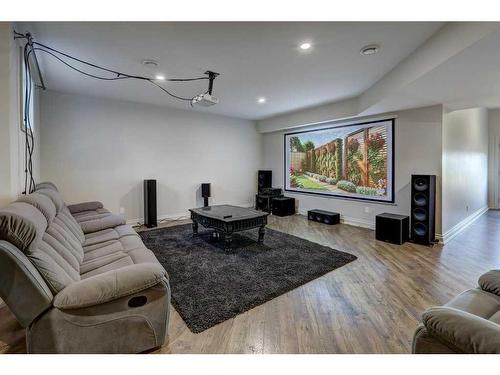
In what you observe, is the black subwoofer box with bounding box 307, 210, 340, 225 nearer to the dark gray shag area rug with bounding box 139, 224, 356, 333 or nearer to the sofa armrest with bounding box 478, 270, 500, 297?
the dark gray shag area rug with bounding box 139, 224, 356, 333

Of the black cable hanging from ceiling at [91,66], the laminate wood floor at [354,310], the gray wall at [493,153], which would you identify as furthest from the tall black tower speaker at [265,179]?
the gray wall at [493,153]

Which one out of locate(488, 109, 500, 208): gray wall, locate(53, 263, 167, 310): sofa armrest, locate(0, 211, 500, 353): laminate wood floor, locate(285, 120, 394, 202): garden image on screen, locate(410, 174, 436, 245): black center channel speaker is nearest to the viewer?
locate(53, 263, 167, 310): sofa armrest

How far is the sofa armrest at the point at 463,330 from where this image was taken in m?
0.91

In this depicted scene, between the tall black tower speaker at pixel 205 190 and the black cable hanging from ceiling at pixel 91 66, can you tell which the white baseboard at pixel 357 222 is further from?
the black cable hanging from ceiling at pixel 91 66

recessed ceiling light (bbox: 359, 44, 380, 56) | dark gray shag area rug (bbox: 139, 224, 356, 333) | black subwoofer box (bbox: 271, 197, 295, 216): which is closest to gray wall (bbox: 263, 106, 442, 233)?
black subwoofer box (bbox: 271, 197, 295, 216)

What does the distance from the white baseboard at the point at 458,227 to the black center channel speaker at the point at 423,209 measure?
194 millimetres

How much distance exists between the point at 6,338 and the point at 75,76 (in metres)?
3.15

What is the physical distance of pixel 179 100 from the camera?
15.2 feet

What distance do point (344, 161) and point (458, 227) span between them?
7.44 feet

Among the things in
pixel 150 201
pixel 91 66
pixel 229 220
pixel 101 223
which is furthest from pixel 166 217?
pixel 91 66

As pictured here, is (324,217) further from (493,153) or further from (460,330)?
(493,153)

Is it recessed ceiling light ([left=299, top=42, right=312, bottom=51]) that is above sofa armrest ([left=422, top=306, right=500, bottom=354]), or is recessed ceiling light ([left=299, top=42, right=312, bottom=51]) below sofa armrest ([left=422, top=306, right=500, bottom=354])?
above

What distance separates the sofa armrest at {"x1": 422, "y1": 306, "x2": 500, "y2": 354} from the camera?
2.99ft
